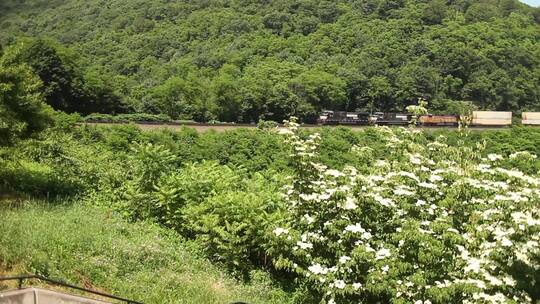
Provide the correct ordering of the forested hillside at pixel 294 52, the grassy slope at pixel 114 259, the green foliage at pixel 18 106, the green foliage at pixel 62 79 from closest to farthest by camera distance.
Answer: the grassy slope at pixel 114 259, the green foliage at pixel 18 106, the green foliage at pixel 62 79, the forested hillside at pixel 294 52

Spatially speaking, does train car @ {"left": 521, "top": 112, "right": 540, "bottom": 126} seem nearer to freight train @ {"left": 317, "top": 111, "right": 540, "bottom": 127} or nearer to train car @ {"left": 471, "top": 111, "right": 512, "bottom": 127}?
freight train @ {"left": 317, "top": 111, "right": 540, "bottom": 127}

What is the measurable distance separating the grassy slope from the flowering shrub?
5.59ft

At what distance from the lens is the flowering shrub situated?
789 cm

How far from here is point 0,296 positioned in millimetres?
7266

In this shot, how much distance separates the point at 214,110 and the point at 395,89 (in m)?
37.8

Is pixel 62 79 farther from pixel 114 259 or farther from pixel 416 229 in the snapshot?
pixel 416 229

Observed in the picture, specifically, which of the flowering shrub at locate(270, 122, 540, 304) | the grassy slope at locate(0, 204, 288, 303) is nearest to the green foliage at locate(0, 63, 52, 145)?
the grassy slope at locate(0, 204, 288, 303)

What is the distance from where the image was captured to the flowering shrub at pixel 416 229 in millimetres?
7887

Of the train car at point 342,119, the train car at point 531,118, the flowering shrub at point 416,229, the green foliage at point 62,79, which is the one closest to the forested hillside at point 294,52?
the green foliage at point 62,79

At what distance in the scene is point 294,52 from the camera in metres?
122

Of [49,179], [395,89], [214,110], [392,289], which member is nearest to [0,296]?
[392,289]

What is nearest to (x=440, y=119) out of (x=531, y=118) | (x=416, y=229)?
(x=531, y=118)

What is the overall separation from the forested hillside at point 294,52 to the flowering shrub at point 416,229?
64686 millimetres

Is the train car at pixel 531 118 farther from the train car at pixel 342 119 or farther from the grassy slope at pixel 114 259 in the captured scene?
the grassy slope at pixel 114 259
